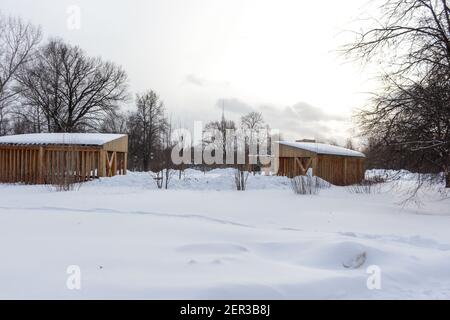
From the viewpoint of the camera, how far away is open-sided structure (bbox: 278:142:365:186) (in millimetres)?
26219

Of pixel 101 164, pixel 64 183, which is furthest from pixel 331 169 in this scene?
pixel 64 183

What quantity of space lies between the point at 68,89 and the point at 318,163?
31.6 metres

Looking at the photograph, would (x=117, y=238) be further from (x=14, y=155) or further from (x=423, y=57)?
(x=14, y=155)

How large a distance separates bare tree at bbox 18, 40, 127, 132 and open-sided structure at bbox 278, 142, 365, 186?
1007 inches

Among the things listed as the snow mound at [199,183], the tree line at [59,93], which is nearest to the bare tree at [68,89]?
the tree line at [59,93]

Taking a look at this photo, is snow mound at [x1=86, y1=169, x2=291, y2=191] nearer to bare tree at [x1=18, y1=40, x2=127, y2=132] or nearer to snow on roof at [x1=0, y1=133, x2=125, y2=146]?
snow on roof at [x1=0, y1=133, x2=125, y2=146]

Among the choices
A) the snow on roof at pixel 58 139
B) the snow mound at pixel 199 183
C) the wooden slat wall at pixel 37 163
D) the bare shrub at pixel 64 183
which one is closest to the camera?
the bare shrub at pixel 64 183

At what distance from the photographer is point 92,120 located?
151 ft

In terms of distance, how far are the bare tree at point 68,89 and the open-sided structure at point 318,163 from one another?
83.9ft

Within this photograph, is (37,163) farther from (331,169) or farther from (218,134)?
(218,134)

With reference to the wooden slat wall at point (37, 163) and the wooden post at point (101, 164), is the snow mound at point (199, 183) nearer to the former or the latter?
the wooden post at point (101, 164)

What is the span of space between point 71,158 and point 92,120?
30732 millimetres

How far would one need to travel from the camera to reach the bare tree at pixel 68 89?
4425 centimetres

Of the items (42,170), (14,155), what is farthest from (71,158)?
(14,155)
